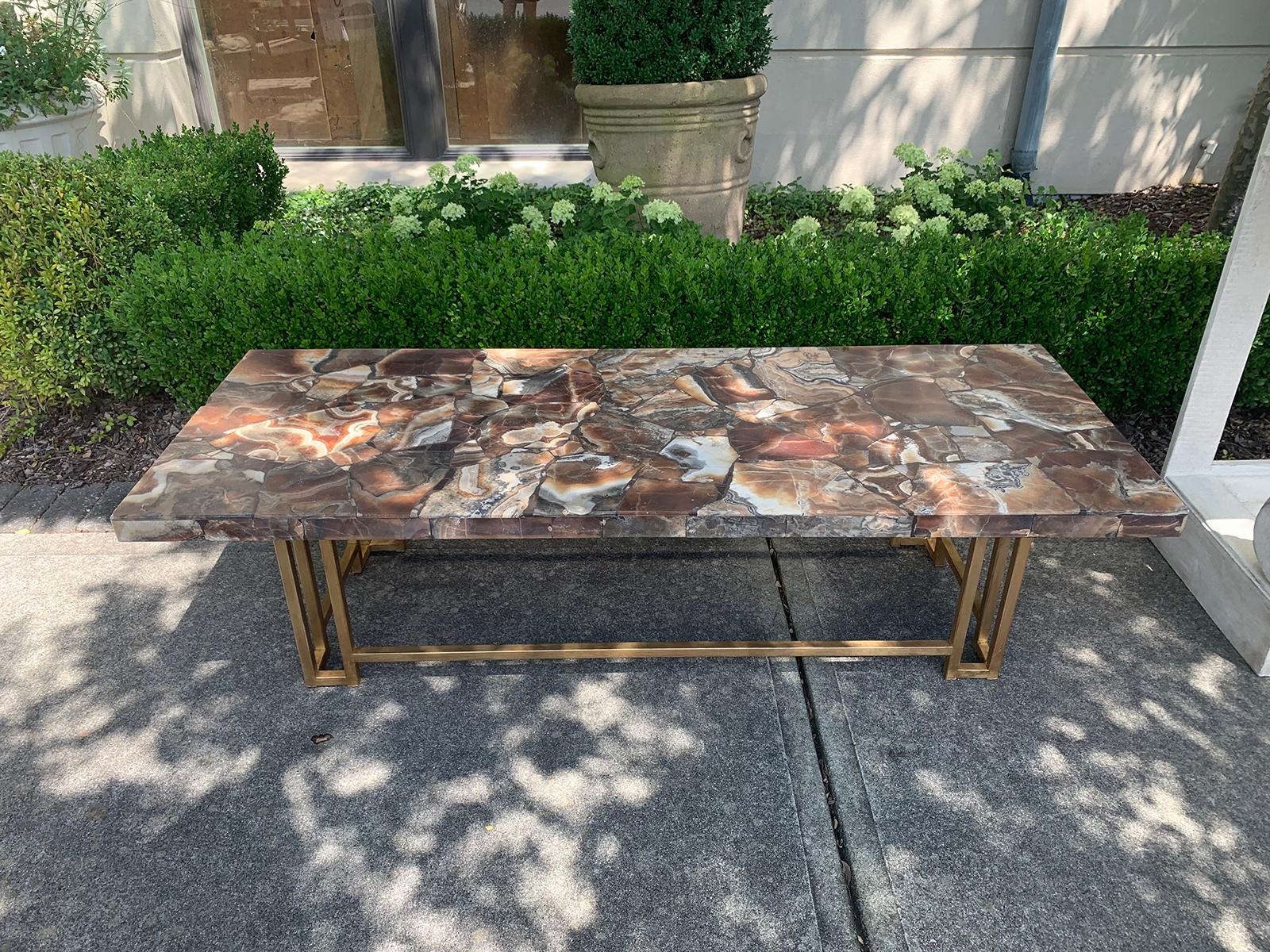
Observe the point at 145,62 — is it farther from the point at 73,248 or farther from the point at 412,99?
the point at 73,248

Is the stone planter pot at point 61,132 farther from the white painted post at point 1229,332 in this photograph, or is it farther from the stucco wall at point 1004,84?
the white painted post at point 1229,332

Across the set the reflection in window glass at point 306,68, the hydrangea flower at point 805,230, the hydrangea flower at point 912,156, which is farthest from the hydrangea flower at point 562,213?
the reflection in window glass at point 306,68

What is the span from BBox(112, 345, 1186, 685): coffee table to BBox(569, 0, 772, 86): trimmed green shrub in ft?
7.64

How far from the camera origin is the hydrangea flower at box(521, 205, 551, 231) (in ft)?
16.6

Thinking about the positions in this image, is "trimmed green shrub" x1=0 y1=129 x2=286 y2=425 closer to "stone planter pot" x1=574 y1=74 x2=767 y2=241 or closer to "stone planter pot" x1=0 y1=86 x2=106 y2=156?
"stone planter pot" x1=0 y1=86 x2=106 y2=156

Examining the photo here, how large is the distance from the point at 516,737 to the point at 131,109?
6741 mm

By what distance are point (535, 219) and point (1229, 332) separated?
11.3 ft

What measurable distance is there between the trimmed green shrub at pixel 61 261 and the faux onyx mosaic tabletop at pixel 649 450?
1.37m

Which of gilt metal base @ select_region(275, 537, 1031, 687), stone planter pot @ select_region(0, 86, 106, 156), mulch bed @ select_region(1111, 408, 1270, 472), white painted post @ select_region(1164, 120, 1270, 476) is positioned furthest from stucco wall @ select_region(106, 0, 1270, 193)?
gilt metal base @ select_region(275, 537, 1031, 687)

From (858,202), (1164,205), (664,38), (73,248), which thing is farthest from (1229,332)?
(73,248)

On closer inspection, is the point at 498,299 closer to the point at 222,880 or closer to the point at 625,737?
the point at 625,737

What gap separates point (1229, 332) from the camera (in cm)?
374

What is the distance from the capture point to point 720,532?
2.68m

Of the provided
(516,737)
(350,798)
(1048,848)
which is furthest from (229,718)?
(1048,848)
